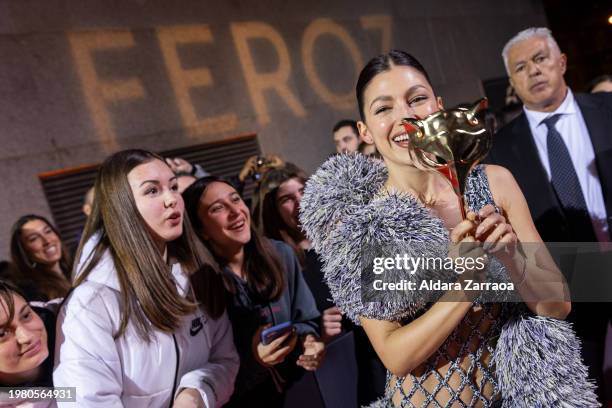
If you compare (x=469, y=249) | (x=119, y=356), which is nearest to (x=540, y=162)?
(x=469, y=249)

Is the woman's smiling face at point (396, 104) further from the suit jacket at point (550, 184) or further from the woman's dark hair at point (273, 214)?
the woman's dark hair at point (273, 214)

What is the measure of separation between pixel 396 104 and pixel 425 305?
1.72 ft

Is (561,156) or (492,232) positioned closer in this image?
(492,232)

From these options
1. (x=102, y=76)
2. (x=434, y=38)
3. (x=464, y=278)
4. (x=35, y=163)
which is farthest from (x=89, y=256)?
(x=434, y=38)

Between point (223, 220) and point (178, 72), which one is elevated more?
point (178, 72)

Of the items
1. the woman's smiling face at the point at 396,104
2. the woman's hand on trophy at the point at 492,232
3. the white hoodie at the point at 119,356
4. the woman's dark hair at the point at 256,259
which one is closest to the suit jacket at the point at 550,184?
the woman's dark hair at the point at 256,259

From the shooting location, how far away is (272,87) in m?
6.28

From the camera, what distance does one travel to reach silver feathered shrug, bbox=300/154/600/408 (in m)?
1.28

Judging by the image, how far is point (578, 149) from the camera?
254 cm

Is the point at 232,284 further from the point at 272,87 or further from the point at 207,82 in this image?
the point at 272,87

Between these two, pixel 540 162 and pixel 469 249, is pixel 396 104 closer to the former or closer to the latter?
pixel 469 249

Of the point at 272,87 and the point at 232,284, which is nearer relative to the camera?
the point at 232,284

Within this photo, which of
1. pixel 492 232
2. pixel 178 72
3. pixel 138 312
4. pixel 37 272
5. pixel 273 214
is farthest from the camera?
pixel 178 72

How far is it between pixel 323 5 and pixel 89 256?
591cm
